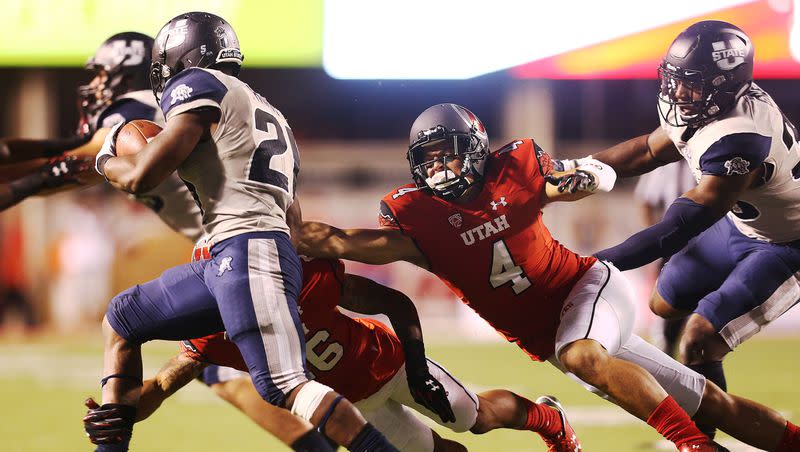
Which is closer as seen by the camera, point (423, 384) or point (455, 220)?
point (423, 384)

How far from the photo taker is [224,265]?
125 inches

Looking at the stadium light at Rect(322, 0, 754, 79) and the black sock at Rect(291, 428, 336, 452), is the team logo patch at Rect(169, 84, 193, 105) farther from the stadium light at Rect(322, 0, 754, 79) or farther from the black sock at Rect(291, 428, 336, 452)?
the stadium light at Rect(322, 0, 754, 79)

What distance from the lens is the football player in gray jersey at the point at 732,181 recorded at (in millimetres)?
3961

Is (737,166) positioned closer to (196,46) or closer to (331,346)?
(331,346)

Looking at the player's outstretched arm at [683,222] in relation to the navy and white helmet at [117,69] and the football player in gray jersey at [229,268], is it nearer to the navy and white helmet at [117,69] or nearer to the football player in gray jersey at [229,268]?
the football player in gray jersey at [229,268]

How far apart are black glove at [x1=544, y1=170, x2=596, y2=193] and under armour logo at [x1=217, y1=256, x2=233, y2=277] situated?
A: 124 cm

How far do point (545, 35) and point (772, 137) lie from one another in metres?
5.68

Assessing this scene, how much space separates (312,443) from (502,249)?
3.16 feet

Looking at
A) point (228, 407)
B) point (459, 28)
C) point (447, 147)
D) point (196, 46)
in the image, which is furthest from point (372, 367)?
point (459, 28)

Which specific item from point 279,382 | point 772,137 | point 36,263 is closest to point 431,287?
point 36,263

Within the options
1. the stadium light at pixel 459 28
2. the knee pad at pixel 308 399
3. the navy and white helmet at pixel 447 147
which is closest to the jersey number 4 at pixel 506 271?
the navy and white helmet at pixel 447 147

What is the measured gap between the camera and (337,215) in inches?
510

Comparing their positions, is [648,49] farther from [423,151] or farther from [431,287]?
[423,151]

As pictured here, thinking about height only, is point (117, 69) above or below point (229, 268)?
above
